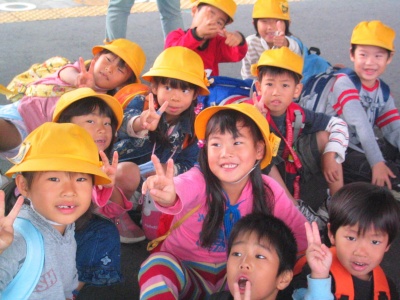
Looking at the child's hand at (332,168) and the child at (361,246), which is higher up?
the child's hand at (332,168)

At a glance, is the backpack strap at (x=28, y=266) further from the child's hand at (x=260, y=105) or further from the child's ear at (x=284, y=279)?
the child's hand at (x=260, y=105)

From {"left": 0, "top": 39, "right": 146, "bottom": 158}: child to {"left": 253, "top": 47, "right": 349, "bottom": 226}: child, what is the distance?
594 mm

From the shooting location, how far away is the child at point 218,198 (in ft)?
5.30

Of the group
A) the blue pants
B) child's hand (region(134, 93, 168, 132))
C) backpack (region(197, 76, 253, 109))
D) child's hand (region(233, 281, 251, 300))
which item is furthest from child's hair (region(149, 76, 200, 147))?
child's hand (region(233, 281, 251, 300))

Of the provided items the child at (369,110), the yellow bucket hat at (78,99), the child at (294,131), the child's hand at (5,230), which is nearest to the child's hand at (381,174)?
the child at (369,110)

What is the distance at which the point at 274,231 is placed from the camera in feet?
4.87

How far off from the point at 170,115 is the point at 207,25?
2.11ft

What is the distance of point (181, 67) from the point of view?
2.11 metres

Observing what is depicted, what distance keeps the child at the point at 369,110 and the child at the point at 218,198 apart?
708 mm

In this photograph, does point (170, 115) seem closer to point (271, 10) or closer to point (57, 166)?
point (57, 166)

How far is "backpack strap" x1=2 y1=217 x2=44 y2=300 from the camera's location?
1260 mm

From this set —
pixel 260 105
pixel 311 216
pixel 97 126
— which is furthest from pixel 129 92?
pixel 311 216

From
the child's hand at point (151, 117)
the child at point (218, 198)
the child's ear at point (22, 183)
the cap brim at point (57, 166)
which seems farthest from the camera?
the child's hand at point (151, 117)

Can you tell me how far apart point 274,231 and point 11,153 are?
42.8 inches
